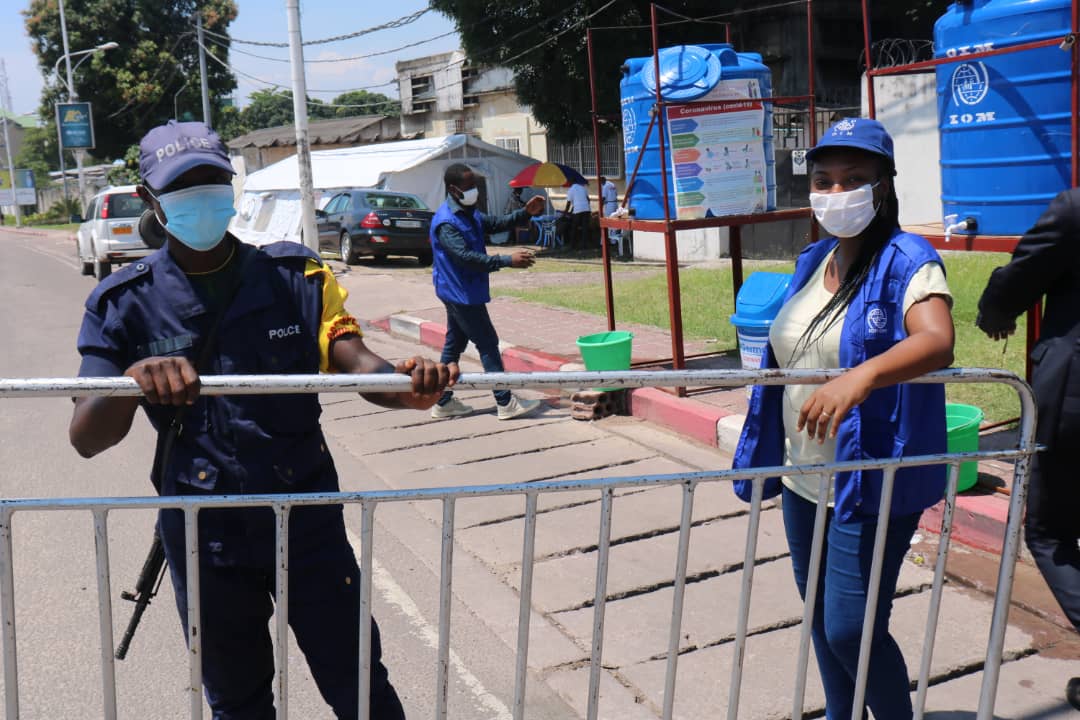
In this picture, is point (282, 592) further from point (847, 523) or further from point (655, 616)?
point (655, 616)

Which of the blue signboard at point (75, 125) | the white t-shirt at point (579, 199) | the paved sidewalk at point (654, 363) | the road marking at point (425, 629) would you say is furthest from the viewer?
the blue signboard at point (75, 125)

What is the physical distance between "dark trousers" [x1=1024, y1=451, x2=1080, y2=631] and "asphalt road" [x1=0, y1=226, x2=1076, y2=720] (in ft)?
1.58

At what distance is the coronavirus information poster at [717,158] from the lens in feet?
23.9

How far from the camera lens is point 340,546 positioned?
265 cm

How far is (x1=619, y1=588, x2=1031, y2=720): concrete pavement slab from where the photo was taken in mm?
3688

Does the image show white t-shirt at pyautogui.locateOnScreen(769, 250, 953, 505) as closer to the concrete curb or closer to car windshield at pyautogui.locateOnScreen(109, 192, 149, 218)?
the concrete curb

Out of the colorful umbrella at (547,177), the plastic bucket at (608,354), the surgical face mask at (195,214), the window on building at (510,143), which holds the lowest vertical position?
the plastic bucket at (608,354)

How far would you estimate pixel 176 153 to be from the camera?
255cm

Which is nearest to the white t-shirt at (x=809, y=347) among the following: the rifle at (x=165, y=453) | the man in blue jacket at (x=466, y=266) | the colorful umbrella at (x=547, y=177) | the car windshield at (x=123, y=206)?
the rifle at (x=165, y=453)

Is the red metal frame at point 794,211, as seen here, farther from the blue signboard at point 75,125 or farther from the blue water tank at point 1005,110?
the blue signboard at point 75,125

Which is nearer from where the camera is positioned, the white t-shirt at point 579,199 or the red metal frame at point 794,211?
the red metal frame at point 794,211

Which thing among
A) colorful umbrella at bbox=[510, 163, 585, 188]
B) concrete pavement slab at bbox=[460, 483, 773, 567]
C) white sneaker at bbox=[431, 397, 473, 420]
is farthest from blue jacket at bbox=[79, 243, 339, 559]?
colorful umbrella at bbox=[510, 163, 585, 188]

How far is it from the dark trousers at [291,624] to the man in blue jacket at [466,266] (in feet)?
15.3

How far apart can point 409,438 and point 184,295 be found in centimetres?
502
